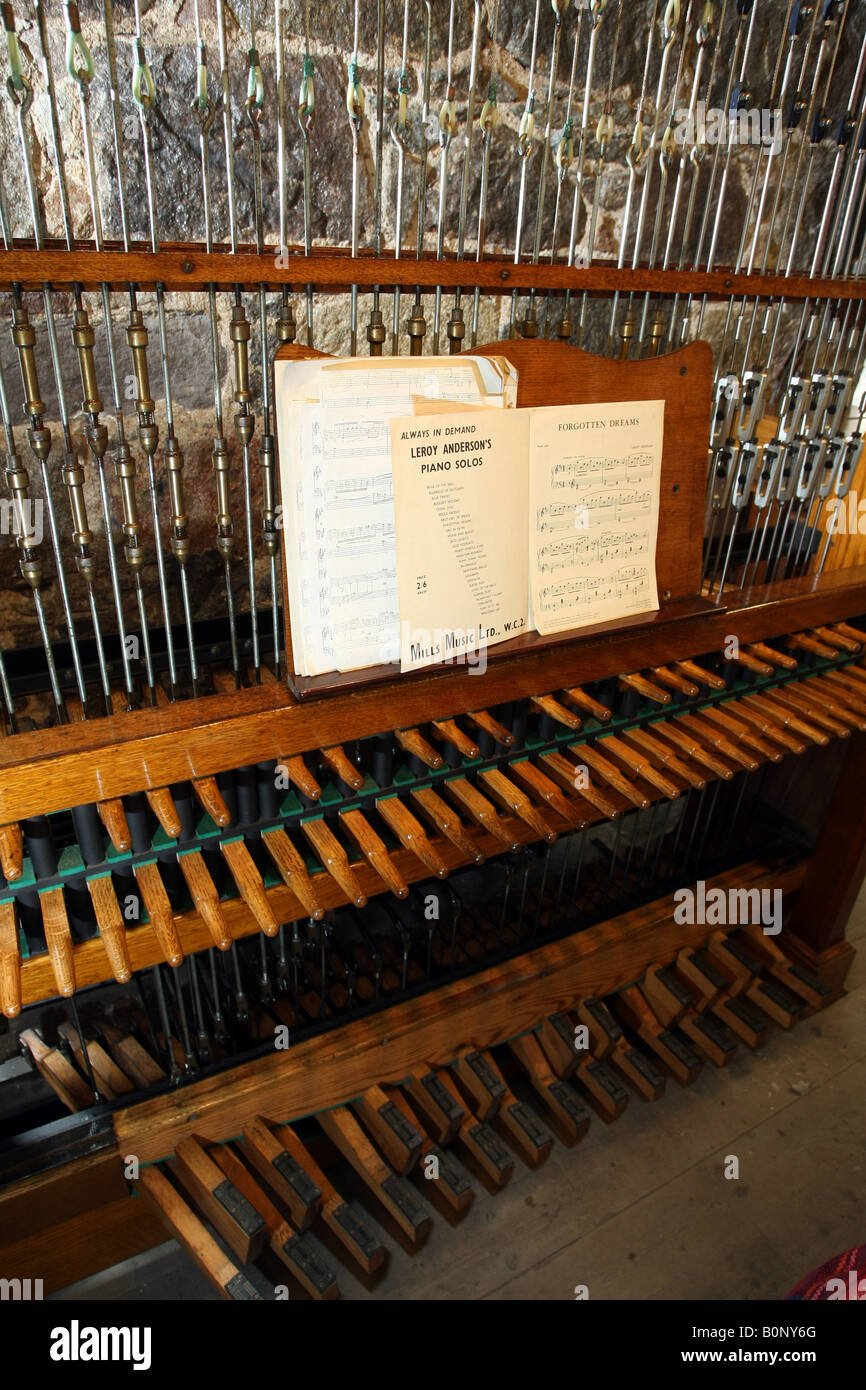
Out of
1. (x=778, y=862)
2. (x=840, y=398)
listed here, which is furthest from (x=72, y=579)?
(x=778, y=862)

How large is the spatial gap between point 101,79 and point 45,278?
2.03 ft

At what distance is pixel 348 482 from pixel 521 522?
345 mm

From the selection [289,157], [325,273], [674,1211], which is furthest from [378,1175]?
[289,157]

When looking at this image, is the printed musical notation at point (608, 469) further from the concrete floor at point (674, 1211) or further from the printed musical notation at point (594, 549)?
the concrete floor at point (674, 1211)

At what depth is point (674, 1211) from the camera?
84.1 inches

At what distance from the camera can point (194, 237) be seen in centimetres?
164

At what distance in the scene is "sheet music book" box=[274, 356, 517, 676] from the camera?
1.29 metres

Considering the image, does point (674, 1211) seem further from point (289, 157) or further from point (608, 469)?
point (289, 157)

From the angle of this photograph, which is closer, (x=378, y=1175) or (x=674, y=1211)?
(x=378, y=1175)

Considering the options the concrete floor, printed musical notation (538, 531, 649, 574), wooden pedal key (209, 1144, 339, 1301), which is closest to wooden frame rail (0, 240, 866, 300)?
printed musical notation (538, 531, 649, 574)

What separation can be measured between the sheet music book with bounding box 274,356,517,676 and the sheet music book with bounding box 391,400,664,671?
3 centimetres

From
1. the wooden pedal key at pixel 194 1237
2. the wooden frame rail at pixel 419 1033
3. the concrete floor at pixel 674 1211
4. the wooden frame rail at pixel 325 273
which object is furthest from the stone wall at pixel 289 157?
the concrete floor at pixel 674 1211

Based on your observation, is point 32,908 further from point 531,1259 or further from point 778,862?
point 778,862

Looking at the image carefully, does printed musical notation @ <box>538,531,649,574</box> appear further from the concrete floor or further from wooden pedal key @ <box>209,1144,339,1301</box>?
the concrete floor
